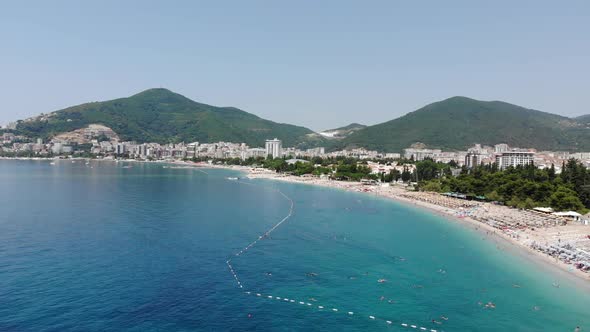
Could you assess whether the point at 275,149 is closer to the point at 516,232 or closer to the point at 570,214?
the point at 570,214

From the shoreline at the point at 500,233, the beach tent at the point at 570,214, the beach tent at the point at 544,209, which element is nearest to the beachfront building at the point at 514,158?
the shoreline at the point at 500,233

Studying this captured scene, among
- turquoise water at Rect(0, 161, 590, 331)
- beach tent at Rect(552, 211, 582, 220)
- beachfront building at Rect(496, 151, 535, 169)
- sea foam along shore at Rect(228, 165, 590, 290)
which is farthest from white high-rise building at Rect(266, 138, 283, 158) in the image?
beach tent at Rect(552, 211, 582, 220)

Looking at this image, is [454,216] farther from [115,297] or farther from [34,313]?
[34,313]

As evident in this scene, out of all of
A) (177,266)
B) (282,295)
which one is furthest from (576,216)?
(177,266)

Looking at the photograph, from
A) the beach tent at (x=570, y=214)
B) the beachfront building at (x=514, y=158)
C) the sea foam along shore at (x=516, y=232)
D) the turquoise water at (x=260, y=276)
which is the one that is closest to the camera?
the turquoise water at (x=260, y=276)

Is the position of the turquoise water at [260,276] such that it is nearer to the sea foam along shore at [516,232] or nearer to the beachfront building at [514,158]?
the sea foam along shore at [516,232]

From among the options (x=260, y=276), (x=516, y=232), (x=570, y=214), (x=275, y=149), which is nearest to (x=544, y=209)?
(x=570, y=214)

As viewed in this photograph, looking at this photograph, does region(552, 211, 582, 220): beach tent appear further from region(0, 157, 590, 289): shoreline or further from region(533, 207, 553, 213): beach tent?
region(0, 157, 590, 289): shoreline

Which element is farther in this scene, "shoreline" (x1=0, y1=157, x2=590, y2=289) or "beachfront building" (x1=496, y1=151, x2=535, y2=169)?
"beachfront building" (x1=496, y1=151, x2=535, y2=169)
